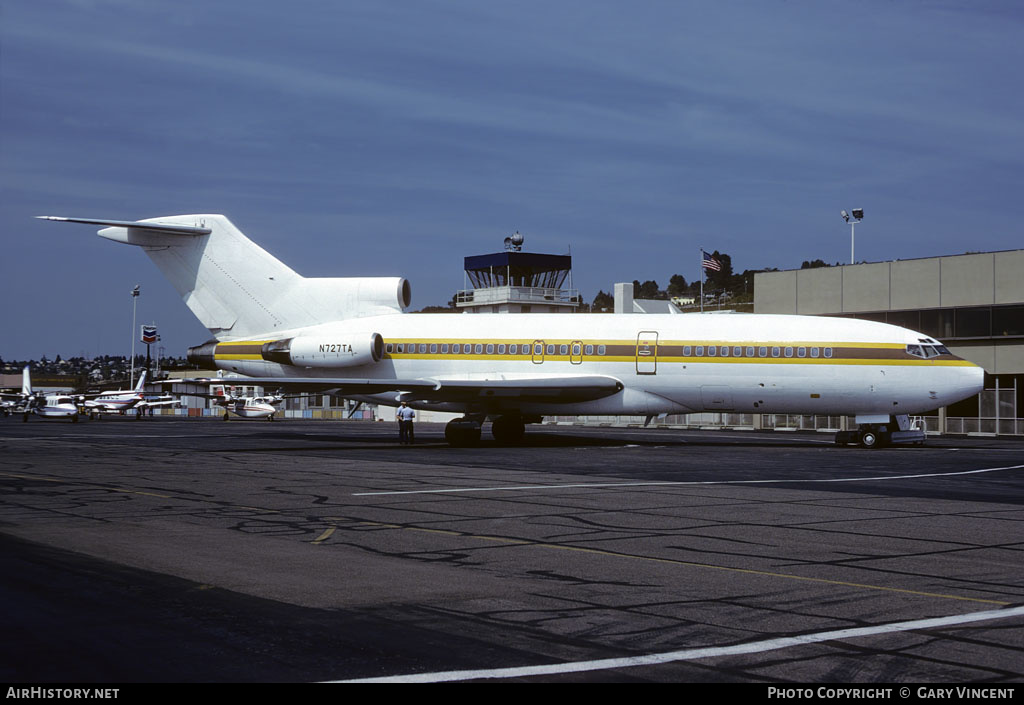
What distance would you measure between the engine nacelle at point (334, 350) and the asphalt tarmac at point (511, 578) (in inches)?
517

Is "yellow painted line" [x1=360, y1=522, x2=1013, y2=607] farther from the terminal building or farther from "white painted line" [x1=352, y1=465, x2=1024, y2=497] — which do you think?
the terminal building

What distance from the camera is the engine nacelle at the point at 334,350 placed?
34.7 metres

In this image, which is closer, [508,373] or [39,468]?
[39,468]

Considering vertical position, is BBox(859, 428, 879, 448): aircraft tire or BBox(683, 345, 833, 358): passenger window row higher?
BBox(683, 345, 833, 358): passenger window row

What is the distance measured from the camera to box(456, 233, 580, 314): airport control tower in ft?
259

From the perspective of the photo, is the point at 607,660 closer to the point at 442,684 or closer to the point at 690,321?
the point at 442,684

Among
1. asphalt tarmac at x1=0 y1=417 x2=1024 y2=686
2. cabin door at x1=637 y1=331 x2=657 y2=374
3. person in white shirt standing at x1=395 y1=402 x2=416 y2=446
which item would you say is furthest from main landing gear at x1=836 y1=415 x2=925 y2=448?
person in white shirt standing at x1=395 y1=402 x2=416 y2=446

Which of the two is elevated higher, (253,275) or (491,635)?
→ (253,275)

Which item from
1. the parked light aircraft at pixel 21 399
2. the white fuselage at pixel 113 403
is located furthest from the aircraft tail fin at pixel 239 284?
the parked light aircraft at pixel 21 399

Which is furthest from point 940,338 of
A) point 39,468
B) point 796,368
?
point 39,468

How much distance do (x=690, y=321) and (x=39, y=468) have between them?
1950 centimetres

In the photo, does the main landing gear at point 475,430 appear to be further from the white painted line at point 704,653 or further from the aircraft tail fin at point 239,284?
the white painted line at point 704,653

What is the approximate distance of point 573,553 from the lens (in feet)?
38.8

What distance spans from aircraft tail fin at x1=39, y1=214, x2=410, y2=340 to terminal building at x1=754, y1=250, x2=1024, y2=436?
28969 mm
